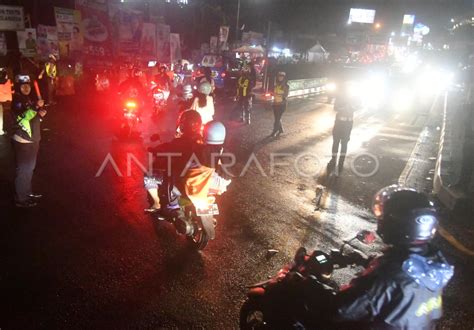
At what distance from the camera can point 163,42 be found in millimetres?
22953

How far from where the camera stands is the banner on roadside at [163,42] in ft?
73.5

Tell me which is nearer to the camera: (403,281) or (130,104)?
(403,281)

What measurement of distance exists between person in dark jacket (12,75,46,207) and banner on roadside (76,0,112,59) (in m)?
13.6

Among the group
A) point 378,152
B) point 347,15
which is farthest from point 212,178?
point 347,15

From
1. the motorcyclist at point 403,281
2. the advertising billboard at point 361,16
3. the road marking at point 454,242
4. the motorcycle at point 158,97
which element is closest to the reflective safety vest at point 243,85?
the motorcycle at point 158,97

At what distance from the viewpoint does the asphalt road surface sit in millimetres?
4102

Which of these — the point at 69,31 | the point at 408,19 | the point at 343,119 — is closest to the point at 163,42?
the point at 69,31

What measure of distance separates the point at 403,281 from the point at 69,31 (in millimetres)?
18748

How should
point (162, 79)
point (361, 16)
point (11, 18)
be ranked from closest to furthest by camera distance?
point (11, 18), point (162, 79), point (361, 16)

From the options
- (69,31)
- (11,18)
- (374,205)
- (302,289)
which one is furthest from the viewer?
(69,31)

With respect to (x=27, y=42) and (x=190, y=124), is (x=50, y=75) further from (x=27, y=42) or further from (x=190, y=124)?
(x=190, y=124)

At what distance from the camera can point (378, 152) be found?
12.1m

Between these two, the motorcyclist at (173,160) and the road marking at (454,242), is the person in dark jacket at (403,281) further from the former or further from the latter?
the road marking at (454,242)

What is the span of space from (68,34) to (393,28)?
92.5 meters
